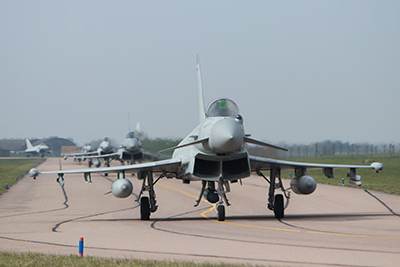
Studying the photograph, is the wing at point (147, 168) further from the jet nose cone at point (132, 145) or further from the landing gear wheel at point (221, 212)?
the jet nose cone at point (132, 145)

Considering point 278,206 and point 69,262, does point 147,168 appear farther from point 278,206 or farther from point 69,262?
point 69,262

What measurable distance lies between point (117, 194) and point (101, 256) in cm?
678

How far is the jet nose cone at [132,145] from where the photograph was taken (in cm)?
4497

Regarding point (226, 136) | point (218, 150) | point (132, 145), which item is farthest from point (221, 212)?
point (132, 145)

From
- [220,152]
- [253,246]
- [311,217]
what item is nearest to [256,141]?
[220,152]

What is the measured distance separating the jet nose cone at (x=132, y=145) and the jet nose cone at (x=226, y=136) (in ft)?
97.3

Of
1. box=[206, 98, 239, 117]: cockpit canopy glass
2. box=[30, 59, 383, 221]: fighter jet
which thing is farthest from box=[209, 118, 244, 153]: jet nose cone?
box=[206, 98, 239, 117]: cockpit canopy glass

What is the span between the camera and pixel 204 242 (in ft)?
41.4

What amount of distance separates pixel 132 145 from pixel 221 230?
101 feet

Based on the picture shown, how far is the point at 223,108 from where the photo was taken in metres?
16.6

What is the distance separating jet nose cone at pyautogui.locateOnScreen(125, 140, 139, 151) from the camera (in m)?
45.0

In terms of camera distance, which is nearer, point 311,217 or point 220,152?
point 220,152

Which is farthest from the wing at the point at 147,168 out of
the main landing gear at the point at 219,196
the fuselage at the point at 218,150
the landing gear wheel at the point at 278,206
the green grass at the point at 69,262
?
the green grass at the point at 69,262

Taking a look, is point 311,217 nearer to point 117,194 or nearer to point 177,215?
point 177,215
